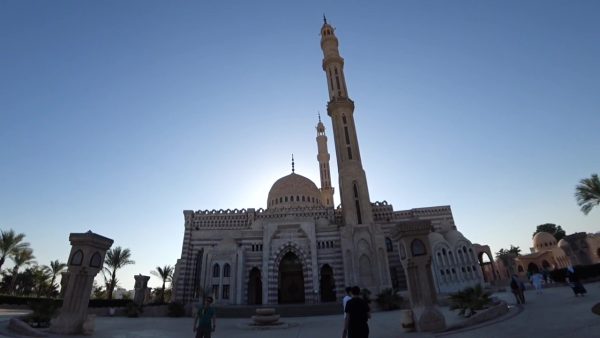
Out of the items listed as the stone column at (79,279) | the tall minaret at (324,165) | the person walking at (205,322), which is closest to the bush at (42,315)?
the stone column at (79,279)

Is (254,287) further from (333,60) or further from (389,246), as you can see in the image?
(333,60)

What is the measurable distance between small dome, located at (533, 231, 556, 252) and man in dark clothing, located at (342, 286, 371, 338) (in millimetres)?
57655

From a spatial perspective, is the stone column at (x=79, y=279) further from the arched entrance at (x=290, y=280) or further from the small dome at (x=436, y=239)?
the small dome at (x=436, y=239)

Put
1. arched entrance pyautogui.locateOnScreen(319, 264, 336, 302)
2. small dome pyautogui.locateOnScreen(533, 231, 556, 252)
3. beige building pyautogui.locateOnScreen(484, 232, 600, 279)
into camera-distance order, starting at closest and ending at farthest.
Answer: arched entrance pyautogui.locateOnScreen(319, 264, 336, 302) → beige building pyautogui.locateOnScreen(484, 232, 600, 279) → small dome pyautogui.locateOnScreen(533, 231, 556, 252)

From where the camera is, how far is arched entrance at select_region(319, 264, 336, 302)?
32781 mm

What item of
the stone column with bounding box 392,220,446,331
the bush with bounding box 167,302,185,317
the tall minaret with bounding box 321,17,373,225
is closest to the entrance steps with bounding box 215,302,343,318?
the bush with bounding box 167,302,185,317

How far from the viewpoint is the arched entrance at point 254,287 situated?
107 ft

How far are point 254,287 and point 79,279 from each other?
23.9m

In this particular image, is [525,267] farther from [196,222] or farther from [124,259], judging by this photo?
[124,259]

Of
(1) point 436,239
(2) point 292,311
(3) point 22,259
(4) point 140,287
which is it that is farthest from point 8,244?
(1) point 436,239

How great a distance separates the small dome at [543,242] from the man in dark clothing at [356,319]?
57655 millimetres

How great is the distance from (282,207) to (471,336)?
33.2 metres

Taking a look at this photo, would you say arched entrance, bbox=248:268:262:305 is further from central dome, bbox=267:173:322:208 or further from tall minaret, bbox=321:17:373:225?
tall minaret, bbox=321:17:373:225

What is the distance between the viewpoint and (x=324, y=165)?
171 ft
